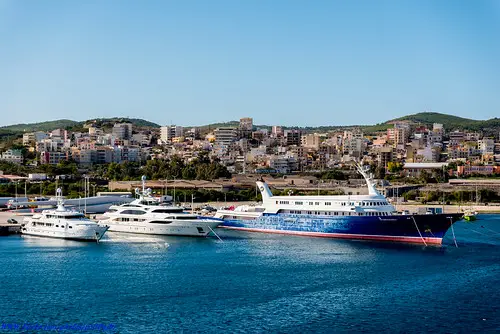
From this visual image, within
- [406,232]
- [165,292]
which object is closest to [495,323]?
[165,292]

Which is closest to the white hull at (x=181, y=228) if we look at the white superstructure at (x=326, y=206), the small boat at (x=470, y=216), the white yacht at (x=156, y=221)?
the white yacht at (x=156, y=221)

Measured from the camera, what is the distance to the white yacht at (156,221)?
39094 mm

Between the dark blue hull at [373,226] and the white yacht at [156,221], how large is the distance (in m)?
4.44

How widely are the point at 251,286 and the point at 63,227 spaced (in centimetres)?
1475

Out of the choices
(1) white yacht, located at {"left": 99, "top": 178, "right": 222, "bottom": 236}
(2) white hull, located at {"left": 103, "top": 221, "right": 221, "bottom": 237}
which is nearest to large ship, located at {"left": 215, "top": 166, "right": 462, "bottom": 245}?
(1) white yacht, located at {"left": 99, "top": 178, "right": 222, "bottom": 236}

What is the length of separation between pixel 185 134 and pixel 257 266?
11924 centimetres

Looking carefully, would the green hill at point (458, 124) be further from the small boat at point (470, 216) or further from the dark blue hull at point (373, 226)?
the dark blue hull at point (373, 226)

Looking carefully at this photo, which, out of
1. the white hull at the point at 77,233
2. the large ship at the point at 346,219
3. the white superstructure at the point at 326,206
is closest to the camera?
the white hull at the point at 77,233

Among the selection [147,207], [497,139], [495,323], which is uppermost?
[497,139]

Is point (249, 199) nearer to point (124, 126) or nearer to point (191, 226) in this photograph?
point (191, 226)

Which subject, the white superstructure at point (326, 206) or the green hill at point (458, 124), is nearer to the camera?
the white superstructure at point (326, 206)

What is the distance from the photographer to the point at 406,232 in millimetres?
37812

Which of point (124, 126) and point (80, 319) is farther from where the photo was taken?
point (124, 126)

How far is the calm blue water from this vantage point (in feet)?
69.1
